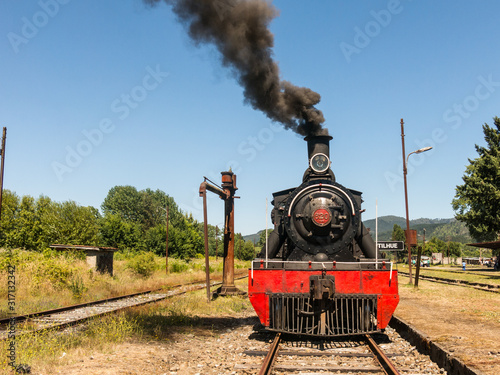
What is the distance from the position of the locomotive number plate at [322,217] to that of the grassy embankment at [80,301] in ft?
11.2

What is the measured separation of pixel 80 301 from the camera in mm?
13781

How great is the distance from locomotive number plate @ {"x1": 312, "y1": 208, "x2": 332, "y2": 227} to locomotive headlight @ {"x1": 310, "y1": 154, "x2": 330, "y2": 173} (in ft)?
3.68

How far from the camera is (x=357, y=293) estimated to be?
7594mm

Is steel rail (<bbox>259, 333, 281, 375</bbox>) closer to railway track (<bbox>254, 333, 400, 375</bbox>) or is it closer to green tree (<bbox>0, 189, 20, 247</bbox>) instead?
railway track (<bbox>254, 333, 400, 375</bbox>)

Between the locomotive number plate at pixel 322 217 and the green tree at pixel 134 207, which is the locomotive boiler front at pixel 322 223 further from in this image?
the green tree at pixel 134 207

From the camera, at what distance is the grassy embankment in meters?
6.41

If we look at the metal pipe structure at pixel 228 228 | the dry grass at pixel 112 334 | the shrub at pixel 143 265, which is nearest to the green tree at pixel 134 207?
the shrub at pixel 143 265

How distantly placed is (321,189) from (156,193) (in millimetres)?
79439

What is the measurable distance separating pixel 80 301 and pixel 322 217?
9121 mm

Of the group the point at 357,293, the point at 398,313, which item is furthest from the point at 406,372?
the point at 398,313

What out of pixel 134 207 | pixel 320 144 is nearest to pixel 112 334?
pixel 320 144

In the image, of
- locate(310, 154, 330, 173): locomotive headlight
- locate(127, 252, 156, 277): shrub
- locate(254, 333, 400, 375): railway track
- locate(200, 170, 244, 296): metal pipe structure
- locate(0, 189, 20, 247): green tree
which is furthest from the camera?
locate(0, 189, 20, 247): green tree

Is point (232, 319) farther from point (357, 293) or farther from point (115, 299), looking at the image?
point (115, 299)

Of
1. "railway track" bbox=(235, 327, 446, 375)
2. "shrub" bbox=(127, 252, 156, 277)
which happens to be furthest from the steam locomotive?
"shrub" bbox=(127, 252, 156, 277)
